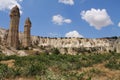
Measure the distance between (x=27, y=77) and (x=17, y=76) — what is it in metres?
0.70

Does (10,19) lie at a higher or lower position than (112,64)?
higher

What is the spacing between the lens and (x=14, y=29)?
6831 centimetres

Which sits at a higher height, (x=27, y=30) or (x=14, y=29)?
(x=27, y=30)

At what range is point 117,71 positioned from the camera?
21.6m

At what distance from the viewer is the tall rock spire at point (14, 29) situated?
66744mm

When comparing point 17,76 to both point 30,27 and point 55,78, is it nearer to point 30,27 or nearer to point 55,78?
point 55,78

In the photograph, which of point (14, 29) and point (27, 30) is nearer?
point (14, 29)

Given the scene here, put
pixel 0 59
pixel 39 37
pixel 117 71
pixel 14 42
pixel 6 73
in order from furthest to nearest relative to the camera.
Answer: pixel 39 37
pixel 14 42
pixel 0 59
pixel 117 71
pixel 6 73

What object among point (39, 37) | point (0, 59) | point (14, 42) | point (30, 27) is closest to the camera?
point (0, 59)

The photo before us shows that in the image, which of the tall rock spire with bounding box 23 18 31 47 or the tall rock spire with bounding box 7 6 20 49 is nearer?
the tall rock spire with bounding box 7 6 20 49

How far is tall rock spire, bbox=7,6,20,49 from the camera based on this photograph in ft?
219

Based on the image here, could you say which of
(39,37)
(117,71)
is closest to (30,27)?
(117,71)

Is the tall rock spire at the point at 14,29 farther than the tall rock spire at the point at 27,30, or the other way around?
the tall rock spire at the point at 27,30

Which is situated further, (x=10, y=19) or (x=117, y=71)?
(x=10, y=19)
